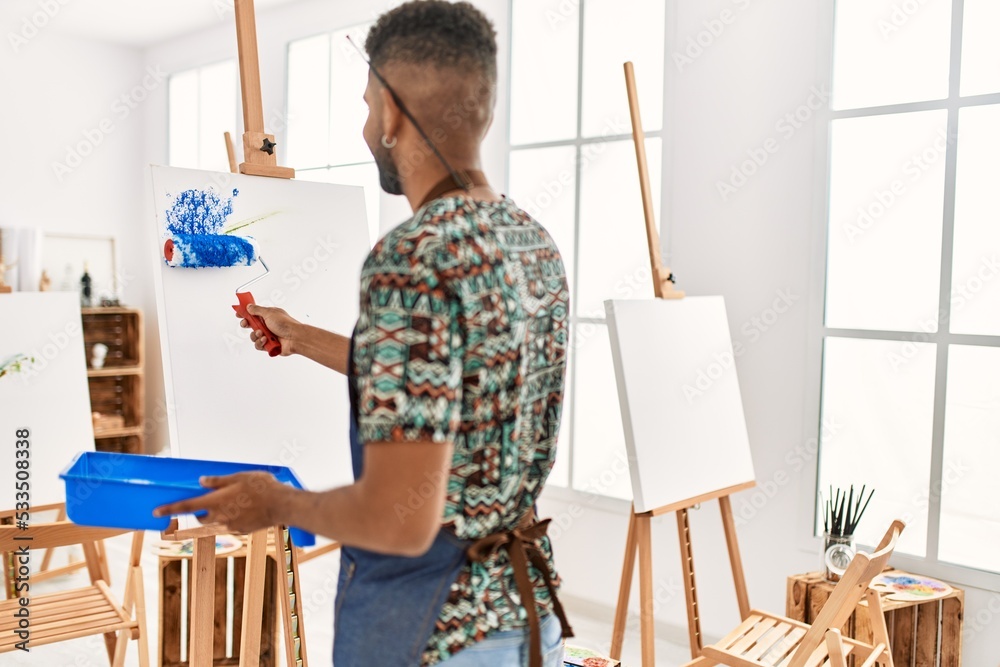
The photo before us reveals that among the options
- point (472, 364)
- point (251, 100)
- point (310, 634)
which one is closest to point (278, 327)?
point (251, 100)

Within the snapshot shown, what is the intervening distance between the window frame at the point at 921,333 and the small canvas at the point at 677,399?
0.30 meters

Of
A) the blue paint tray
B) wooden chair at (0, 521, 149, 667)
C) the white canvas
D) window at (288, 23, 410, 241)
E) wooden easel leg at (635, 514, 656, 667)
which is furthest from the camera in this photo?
window at (288, 23, 410, 241)

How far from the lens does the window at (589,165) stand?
321 cm

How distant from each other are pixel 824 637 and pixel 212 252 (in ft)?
5.41

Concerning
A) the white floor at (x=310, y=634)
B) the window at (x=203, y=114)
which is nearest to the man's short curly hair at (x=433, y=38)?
the white floor at (x=310, y=634)

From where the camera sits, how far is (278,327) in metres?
1.65

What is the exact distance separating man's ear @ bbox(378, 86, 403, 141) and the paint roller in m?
0.86

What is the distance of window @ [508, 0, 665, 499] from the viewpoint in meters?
3.21

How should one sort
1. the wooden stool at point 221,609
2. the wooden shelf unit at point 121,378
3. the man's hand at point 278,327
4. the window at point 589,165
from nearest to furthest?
1. the man's hand at point 278,327
2. the wooden stool at point 221,609
3. the window at point 589,165
4. the wooden shelf unit at point 121,378

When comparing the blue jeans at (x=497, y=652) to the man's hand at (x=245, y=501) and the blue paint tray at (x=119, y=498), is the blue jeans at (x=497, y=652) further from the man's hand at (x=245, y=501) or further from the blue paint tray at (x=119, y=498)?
the blue paint tray at (x=119, y=498)

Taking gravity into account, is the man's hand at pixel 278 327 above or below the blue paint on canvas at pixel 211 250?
below

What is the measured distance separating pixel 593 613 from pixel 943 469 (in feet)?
4.58

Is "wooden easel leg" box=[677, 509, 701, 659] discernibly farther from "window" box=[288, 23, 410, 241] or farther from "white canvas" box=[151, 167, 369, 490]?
"window" box=[288, 23, 410, 241]

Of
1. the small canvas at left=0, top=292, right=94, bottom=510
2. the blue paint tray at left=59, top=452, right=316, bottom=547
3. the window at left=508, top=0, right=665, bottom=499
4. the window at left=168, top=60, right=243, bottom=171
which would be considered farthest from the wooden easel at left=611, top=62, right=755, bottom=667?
the window at left=168, top=60, right=243, bottom=171
